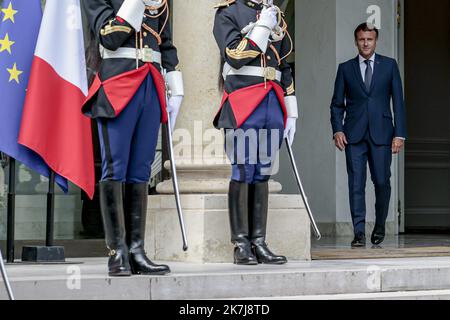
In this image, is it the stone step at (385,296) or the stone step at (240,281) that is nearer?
the stone step at (240,281)

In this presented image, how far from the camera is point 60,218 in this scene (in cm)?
891

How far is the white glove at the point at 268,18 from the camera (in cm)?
691

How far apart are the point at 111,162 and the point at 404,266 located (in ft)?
6.39

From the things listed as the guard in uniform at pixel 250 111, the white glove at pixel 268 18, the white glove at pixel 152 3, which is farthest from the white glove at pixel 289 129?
the white glove at pixel 152 3

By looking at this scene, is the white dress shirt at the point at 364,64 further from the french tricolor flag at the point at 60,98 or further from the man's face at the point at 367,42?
the french tricolor flag at the point at 60,98

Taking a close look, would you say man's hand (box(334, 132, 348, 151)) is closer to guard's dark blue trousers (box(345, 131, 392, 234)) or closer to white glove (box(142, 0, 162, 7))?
guard's dark blue trousers (box(345, 131, 392, 234))

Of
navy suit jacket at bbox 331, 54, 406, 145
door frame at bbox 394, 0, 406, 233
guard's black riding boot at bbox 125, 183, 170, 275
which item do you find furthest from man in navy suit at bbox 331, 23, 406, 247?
guard's black riding boot at bbox 125, 183, 170, 275

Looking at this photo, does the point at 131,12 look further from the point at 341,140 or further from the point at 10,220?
the point at 341,140

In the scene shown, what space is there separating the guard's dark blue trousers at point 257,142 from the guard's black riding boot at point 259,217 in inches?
2.4

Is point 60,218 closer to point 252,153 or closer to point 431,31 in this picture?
point 252,153

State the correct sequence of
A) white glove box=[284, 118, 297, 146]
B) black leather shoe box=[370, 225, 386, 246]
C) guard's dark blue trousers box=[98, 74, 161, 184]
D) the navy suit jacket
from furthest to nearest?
1. the navy suit jacket
2. black leather shoe box=[370, 225, 386, 246]
3. white glove box=[284, 118, 297, 146]
4. guard's dark blue trousers box=[98, 74, 161, 184]

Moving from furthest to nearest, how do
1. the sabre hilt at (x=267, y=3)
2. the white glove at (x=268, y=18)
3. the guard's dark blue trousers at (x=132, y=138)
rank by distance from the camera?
the sabre hilt at (x=267, y=3) < the white glove at (x=268, y=18) < the guard's dark blue trousers at (x=132, y=138)

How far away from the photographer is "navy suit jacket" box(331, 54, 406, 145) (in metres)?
9.30

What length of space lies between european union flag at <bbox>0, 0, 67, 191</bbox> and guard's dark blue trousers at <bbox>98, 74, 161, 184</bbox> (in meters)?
1.00
